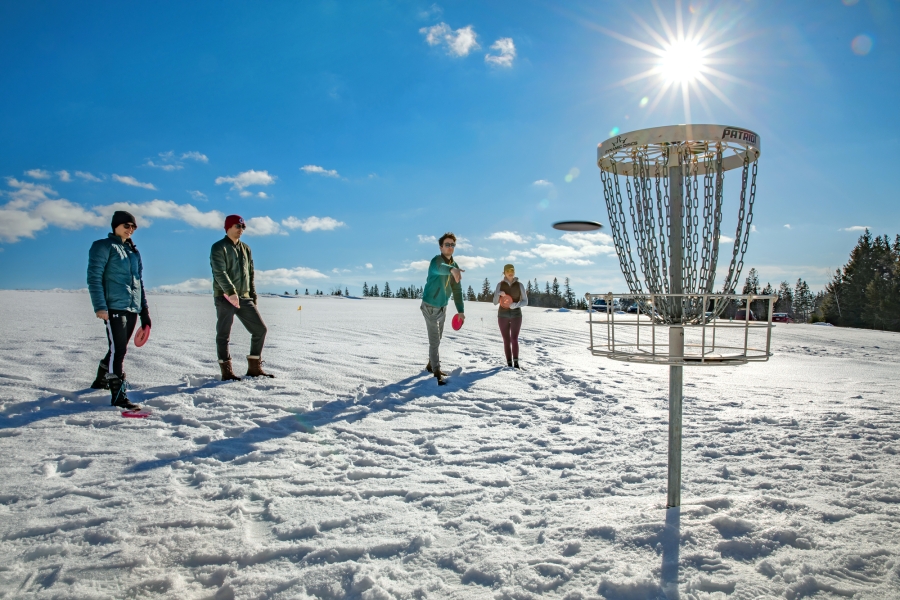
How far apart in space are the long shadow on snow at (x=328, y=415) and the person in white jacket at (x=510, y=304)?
0.81 m

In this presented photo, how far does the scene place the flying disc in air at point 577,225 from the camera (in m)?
5.18

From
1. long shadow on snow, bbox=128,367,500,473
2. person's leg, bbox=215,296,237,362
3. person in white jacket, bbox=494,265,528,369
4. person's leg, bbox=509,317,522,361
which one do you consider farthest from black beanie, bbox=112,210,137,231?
person's leg, bbox=509,317,522,361

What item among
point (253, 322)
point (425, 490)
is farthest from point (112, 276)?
point (425, 490)

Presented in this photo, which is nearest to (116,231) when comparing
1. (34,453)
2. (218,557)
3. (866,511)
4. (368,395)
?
(34,453)

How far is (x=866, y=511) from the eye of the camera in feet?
9.09

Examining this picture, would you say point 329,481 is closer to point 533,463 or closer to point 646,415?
point 533,463

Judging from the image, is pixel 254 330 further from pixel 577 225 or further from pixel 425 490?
pixel 577 225

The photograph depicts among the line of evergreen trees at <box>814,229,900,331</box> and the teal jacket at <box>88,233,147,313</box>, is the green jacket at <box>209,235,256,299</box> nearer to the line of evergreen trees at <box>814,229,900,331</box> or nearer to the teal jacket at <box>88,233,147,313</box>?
the teal jacket at <box>88,233,147,313</box>

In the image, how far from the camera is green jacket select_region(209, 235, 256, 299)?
5.48m

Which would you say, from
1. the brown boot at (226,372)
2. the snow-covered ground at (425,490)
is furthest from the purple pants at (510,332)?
the brown boot at (226,372)

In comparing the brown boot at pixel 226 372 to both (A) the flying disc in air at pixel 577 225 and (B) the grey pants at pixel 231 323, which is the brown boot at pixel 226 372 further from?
(A) the flying disc in air at pixel 577 225

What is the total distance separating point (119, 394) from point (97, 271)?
4.07 ft

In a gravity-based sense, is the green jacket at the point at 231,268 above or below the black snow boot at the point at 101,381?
above

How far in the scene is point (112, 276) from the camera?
183 inches
